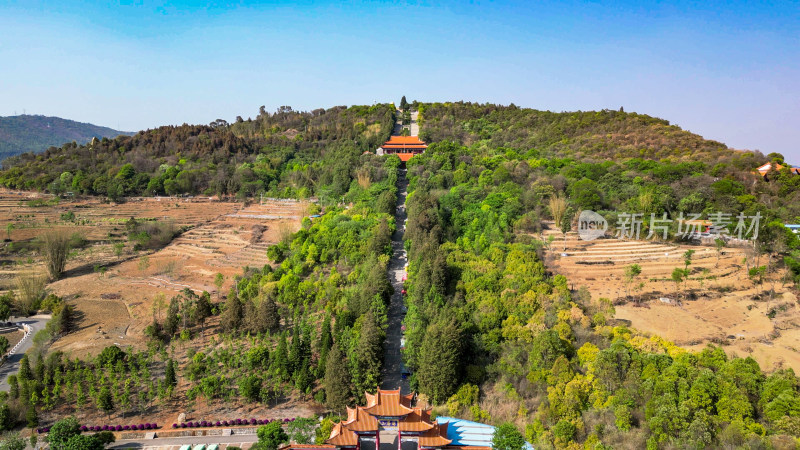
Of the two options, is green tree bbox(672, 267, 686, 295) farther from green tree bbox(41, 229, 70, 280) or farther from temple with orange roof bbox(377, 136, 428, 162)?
green tree bbox(41, 229, 70, 280)

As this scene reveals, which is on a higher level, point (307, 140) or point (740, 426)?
point (307, 140)

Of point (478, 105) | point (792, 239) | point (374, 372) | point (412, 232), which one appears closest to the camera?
point (374, 372)

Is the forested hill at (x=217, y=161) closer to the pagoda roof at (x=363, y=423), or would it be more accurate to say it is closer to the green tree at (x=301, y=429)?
the green tree at (x=301, y=429)

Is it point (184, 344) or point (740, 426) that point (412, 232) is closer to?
point (184, 344)

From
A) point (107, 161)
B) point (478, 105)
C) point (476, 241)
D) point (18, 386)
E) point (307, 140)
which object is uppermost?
point (478, 105)

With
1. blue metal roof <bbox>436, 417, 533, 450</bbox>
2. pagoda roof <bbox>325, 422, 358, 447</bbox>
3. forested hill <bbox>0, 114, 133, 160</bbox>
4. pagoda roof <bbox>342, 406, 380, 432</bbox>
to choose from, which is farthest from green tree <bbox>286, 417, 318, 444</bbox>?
forested hill <bbox>0, 114, 133, 160</bbox>

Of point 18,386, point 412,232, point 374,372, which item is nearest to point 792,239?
point 412,232
